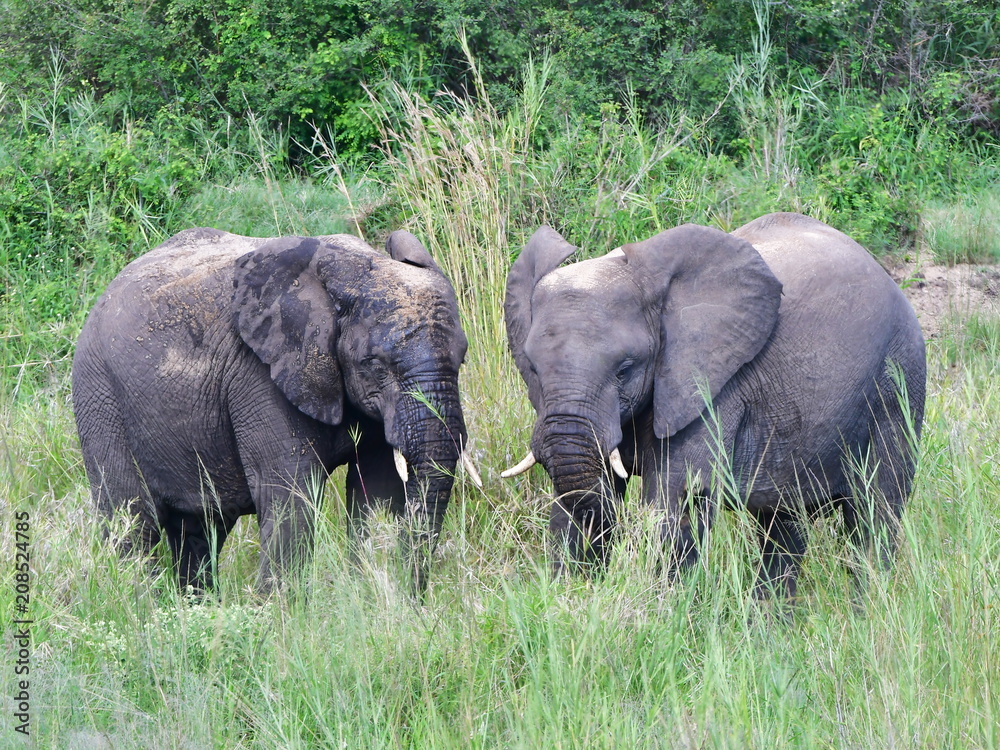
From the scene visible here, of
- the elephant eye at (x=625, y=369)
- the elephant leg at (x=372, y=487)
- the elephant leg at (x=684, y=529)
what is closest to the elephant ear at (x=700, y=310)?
the elephant eye at (x=625, y=369)

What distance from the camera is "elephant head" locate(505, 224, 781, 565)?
421 cm

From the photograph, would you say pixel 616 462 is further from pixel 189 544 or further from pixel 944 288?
pixel 944 288

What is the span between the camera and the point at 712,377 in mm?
4422

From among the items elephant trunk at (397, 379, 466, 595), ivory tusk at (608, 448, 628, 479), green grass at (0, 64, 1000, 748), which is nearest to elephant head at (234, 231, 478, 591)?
elephant trunk at (397, 379, 466, 595)

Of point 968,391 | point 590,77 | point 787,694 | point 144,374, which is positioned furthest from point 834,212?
point 787,694

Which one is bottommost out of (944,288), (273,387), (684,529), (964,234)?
(944,288)

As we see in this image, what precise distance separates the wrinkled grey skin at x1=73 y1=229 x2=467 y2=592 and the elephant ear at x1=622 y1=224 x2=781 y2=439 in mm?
713

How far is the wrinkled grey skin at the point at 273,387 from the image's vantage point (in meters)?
4.50

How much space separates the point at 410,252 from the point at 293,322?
50 centimetres

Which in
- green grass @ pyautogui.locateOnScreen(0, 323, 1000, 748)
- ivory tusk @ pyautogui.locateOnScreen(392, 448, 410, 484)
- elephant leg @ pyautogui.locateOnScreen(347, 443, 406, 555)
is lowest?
Answer: elephant leg @ pyautogui.locateOnScreen(347, 443, 406, 555)

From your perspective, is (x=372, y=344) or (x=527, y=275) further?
(x=527, y=275)

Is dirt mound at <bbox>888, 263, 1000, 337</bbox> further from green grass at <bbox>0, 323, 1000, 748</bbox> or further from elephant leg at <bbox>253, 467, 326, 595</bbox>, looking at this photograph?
elephant leg at <bbox>253, 467, 326, 595</bbox>

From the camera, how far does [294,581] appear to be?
403 cm

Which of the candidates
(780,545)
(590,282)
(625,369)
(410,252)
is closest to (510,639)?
(625,369)
